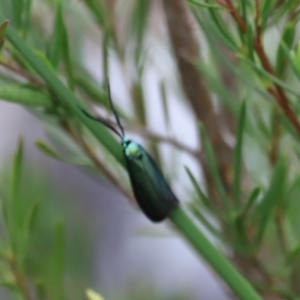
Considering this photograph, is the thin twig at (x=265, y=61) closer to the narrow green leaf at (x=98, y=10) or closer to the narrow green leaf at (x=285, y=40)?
the narrow green leaf at (x=285, y=40)

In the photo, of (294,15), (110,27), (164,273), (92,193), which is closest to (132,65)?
(110,27)

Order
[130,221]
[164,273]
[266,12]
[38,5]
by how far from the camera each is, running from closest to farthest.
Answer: [266,12] < [38,5] < [164,273] < [130,221]

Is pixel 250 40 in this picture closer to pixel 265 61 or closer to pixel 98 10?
Result: pixel 265 61

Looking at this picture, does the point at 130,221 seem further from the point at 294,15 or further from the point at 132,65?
the point at 294,15

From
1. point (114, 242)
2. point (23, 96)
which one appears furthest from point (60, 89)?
point (114, 242)

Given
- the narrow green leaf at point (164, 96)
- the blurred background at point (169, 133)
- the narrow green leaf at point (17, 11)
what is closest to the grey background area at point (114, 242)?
the blurred background at point (169, 133)

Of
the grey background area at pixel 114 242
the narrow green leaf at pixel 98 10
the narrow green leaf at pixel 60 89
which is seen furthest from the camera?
the grey background area at pixel 114 242

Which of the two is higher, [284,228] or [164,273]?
[284,228]

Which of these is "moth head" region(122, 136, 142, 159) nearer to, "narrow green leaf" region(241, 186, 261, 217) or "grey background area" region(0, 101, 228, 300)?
"narrow green leaf" region(241, 186, 261, 217)
